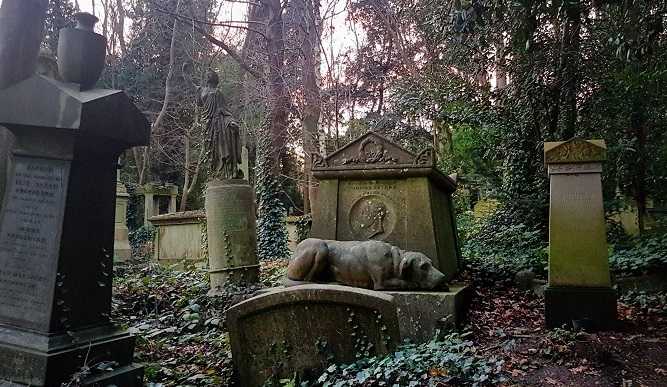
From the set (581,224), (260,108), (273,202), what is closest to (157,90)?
(260,108)

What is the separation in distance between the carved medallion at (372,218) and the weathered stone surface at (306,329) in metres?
2.53

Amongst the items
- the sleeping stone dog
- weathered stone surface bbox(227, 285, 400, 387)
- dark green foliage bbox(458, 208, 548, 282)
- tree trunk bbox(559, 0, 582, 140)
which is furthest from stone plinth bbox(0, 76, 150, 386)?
tree trunk bbox(559, 0, 582, 140)

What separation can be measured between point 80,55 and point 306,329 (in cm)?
265

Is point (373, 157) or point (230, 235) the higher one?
point (373, 157)

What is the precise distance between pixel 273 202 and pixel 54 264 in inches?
427

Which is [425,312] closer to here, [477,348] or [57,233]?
[477,348]

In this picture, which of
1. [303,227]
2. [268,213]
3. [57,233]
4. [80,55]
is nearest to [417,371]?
[57,233]

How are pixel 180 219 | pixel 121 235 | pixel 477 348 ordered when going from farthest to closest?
pixel 121 235 → pixel 180 219 → pixel 477 348

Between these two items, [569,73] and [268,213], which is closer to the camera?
[569,73]

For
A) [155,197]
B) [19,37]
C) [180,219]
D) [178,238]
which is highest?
[19,37]

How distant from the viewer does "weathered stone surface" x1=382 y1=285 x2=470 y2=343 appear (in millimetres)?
5242

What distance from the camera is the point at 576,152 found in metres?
5.80

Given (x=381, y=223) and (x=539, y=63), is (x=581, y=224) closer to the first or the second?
(x=381, y=223)

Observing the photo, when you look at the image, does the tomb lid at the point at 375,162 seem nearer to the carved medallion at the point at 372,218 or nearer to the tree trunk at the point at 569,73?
the carved medallion at the point at 372,218
